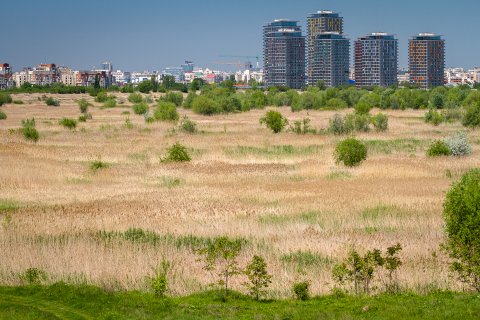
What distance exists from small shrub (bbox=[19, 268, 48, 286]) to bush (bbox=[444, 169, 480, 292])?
9118 mm

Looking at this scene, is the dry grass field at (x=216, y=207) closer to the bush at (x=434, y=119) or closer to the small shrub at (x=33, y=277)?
the small shrub at (x=33, y=277)

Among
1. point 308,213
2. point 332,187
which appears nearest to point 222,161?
point 332,187

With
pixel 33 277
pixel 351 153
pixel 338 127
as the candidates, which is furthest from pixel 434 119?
pixel 33 277

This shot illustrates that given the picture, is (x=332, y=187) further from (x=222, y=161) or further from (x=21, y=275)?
(x=21, y=275)

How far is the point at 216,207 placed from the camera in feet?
95.5

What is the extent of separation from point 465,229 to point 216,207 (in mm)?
13474

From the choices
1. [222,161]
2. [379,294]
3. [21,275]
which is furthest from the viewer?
[222,161]

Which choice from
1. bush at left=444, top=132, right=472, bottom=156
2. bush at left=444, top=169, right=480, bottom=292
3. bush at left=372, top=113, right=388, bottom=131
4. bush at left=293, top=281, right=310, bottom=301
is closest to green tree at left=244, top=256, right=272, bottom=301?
bush at left=293, top=281, right=310, bottom=301

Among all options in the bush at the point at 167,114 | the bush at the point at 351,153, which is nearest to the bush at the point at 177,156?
the bush at the point at 351,153

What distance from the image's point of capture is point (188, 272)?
18406mm

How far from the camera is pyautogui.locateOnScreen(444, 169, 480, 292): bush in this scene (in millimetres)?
16344

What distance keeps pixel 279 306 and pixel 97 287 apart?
3.98 meters

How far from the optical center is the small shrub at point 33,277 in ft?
56.0

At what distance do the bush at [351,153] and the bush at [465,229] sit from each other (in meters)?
22.8
